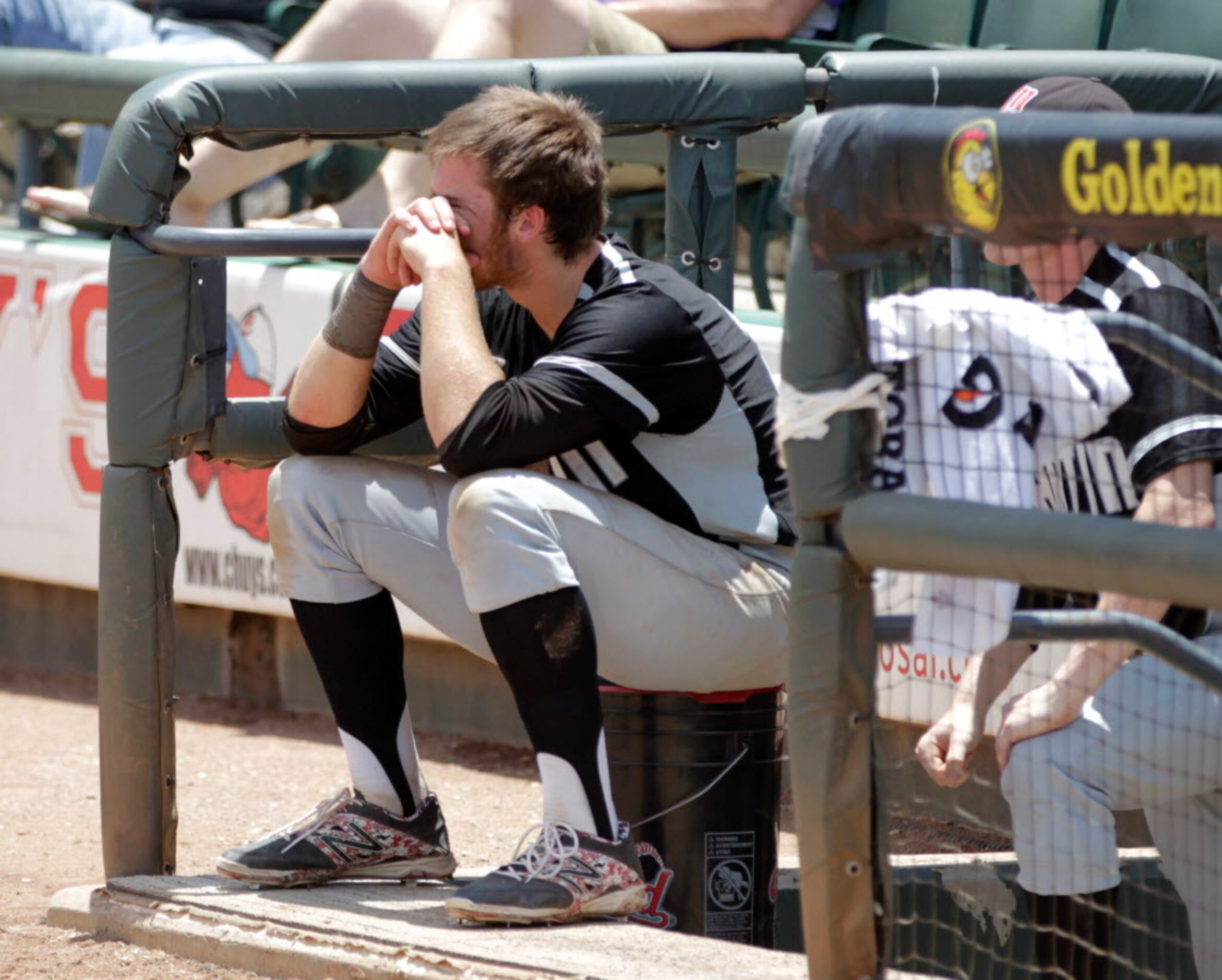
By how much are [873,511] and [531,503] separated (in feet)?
2.59

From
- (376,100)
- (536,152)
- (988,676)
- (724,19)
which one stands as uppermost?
(724,19)

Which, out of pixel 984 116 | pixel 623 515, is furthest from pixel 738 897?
pixel 984 116

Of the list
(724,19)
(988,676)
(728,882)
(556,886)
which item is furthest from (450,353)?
(724,19)

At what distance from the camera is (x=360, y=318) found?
292 centimetres

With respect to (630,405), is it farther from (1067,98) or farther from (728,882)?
(728,882)

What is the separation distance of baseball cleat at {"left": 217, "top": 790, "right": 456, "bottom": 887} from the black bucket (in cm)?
33

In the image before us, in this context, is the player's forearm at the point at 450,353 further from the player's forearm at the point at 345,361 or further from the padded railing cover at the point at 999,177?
the padded railing cover at the point at 999,177

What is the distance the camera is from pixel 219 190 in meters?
Result: 5.20

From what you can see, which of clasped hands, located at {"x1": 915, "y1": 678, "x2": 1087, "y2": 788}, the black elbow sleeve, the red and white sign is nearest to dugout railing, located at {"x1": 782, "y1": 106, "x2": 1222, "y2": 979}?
clasped hands, located at {"x1": 915, "y1": 678, "x2": 1087, "y2": 788}

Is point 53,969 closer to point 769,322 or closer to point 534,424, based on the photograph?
point 534,424

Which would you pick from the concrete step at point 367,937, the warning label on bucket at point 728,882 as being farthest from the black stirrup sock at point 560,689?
the warning label on bucket at point 728,882

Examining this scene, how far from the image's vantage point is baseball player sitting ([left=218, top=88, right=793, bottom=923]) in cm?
265

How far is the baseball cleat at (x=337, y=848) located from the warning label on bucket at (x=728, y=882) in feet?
1.50

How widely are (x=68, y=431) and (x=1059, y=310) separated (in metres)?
3.87
